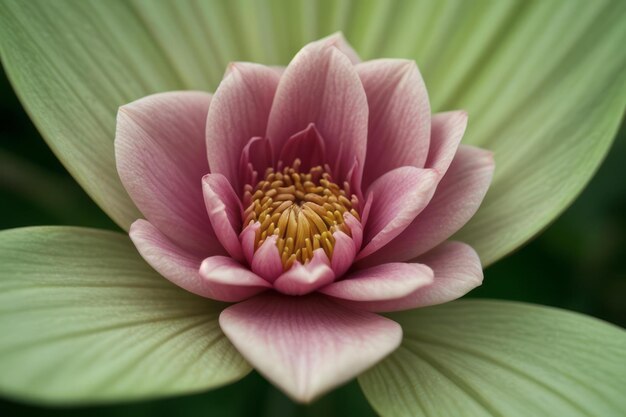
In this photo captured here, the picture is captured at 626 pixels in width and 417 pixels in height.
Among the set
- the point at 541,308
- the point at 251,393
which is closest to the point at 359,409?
the point at 251,393

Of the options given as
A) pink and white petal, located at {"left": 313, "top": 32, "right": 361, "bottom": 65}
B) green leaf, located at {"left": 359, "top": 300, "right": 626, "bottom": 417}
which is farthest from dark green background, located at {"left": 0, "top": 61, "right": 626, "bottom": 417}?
pink and white petal, located at {"left": 313, "top": 32, "right": 361, "bottom": 65}

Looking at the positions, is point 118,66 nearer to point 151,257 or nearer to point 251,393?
point 151,257

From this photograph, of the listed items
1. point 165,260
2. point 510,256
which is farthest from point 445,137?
point 510,256

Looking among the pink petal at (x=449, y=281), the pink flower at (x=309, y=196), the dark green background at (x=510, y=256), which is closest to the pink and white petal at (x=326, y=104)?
the pink flower at (x=309, y=196)

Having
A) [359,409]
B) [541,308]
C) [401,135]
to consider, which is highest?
[401,135]

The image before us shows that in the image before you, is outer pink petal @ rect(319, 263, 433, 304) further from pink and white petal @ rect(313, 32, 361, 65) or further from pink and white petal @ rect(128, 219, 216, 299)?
pink and white petal @ rect(313, 32, 361, 65)

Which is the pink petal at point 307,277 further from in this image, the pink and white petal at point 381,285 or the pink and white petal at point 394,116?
the pink and white petal at point 394,116

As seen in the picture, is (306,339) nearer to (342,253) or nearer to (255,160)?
(342,253)
